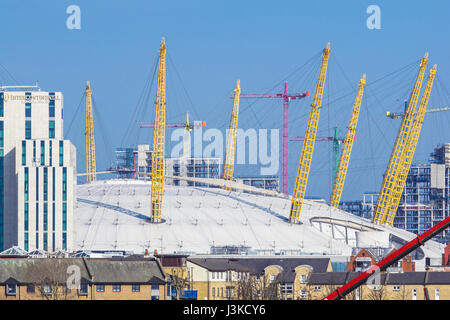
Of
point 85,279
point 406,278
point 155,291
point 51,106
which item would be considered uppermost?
point 51,106

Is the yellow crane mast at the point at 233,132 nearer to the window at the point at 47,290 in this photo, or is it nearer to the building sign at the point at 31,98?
the building sign at the point at 31,98

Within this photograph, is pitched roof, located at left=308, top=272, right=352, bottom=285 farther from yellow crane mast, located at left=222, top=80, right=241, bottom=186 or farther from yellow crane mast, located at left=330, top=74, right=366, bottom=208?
yellow crane mast, located at left=222, top=80, right=241, bottom=186

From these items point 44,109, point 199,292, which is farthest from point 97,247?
point 199,292

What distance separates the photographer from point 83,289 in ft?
261

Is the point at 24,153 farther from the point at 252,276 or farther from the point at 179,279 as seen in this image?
the point at 252,276

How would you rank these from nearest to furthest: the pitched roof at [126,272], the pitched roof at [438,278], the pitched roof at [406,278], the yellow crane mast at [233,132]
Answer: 1. the pitched roof at [126,272]
2. the pitched roof at [406,278]
3. the pitched roof at [438,278]
4. the yellow crane mast at [233,132]

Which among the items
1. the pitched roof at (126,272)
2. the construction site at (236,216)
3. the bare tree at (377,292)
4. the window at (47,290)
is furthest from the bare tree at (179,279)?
the construction site at (236,216)

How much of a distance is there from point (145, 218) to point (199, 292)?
53043 millimetres

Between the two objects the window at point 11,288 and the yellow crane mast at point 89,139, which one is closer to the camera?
the window at point 11,288

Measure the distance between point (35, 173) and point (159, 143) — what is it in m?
17.7

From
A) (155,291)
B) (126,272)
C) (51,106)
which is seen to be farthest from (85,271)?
(51,106)

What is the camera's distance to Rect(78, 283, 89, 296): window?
7881 cm

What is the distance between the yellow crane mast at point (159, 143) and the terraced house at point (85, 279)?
172ft

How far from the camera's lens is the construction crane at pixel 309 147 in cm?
14262
